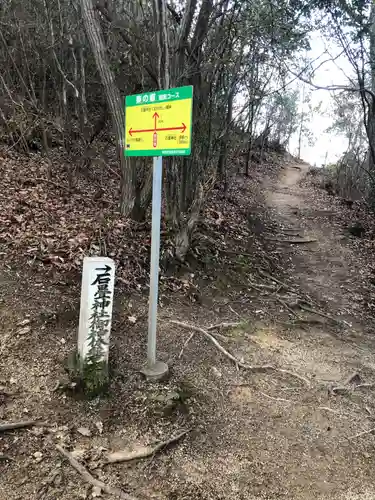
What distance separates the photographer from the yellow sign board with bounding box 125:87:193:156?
10.2 ft

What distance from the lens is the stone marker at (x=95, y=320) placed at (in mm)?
3307

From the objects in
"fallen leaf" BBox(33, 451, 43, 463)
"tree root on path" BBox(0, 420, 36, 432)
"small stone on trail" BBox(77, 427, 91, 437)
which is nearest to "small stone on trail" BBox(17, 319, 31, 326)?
"tree root on path" BBox(0, 420, 36, 432)

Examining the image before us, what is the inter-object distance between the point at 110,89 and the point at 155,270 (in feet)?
14.3

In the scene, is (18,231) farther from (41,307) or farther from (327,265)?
(327,265)

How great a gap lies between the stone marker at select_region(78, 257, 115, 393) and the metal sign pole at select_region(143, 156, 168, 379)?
39 centimetres

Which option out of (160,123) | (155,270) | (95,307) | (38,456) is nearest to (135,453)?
(38,456)

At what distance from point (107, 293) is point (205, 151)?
17.1ft

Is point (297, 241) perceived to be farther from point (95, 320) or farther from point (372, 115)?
point (95, 320)

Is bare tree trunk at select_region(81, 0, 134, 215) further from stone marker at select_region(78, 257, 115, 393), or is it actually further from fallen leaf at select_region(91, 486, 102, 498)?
fallen leaf at select_region(91, 486, 102, 498)

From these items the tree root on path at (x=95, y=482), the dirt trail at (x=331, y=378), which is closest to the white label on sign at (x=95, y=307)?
the tree root on path at (x=95, y=482)

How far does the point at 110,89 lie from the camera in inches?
265

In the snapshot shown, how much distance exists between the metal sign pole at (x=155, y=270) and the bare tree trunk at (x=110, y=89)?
3.47 metres

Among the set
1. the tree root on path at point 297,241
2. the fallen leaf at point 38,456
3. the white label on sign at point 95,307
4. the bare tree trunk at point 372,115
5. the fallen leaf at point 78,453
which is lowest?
the fallen leaf at point 78,453

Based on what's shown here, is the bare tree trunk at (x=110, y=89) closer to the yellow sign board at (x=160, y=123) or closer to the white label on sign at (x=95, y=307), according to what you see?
the yellow sign board at (x=160, y=123)
